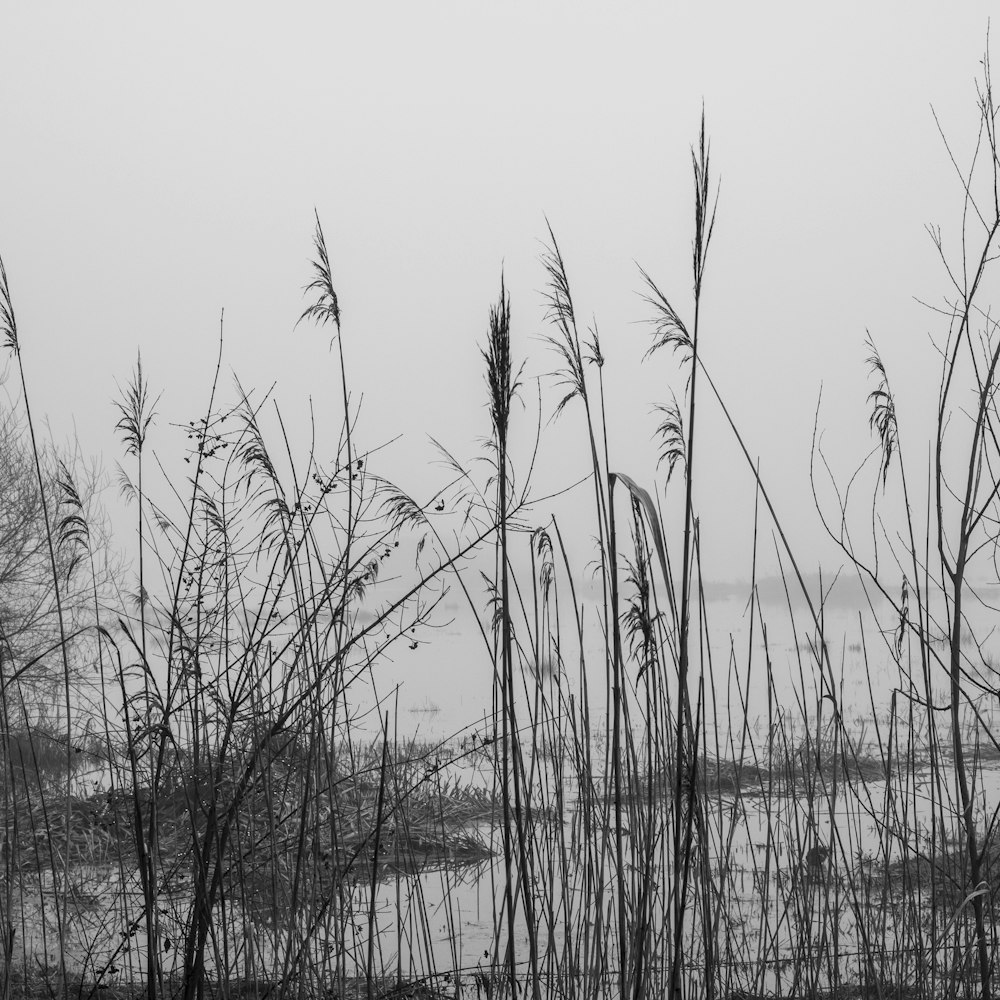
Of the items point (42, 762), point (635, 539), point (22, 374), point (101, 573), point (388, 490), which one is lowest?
point (42, 762)

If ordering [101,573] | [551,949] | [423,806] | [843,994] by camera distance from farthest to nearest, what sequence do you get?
[101,573]
[423,806]
[843,994]
[551,949]

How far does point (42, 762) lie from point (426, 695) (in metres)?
5.32

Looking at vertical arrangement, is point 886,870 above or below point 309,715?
below

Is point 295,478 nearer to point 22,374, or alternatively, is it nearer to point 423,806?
point 22,374

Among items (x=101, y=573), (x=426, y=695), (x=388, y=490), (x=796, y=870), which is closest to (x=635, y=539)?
(x=388, y=490)

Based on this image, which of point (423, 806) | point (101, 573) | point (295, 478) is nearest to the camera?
point (295, 478)

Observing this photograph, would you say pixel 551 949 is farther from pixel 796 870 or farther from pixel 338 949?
pixel 796 870

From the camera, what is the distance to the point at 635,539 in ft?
4.54

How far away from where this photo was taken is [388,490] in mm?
1826

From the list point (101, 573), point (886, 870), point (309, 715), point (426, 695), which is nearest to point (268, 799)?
point (309, 715)

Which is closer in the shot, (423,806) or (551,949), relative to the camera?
(551,949)

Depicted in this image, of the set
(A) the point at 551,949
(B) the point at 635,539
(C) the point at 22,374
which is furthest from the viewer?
(C) the point at 22,374

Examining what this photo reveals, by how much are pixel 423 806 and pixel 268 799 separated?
4093 millimetres

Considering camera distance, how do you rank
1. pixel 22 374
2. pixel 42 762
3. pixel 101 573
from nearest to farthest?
1. pixel 22 374
2. pixel 42 762
3. pixel 101 573
